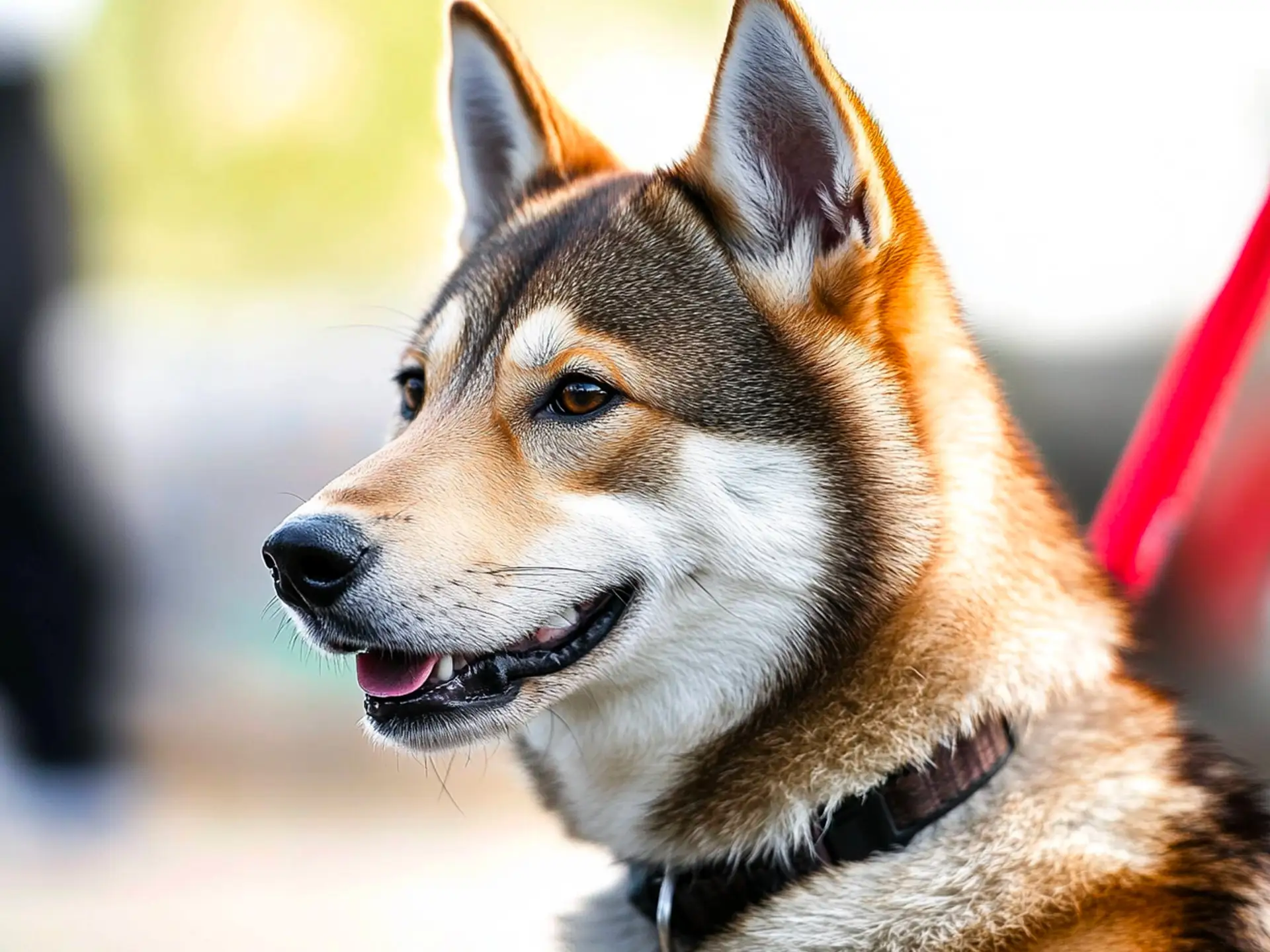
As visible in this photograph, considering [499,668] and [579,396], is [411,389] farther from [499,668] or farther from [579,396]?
[499,668]

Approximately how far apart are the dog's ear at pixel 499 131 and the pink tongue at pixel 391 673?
3.56ft

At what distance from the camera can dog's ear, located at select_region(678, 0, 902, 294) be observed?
1.98 meters

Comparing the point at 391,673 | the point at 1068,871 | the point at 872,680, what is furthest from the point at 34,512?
the point at 1068,871

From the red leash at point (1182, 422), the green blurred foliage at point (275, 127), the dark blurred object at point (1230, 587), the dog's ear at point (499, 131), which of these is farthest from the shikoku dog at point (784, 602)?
the green blurred foliage at point (275, 127)

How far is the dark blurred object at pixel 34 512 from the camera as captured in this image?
657 centimetres

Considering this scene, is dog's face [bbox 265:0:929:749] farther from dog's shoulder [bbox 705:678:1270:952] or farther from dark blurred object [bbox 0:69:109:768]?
dark blurred object [bbox 0:69:109:768]

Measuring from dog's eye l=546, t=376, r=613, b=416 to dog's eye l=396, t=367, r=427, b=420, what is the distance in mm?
430

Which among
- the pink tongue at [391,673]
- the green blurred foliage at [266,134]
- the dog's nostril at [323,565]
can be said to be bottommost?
the green blurred foliage at [266,134]

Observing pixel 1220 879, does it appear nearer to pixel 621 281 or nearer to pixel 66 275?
pixel 621 281

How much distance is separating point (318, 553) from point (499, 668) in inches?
12.8

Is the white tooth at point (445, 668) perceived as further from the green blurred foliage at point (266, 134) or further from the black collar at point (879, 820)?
the green blurred foliage at point (266, 134)

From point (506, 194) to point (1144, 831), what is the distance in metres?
1.76

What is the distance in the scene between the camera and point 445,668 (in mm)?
2082

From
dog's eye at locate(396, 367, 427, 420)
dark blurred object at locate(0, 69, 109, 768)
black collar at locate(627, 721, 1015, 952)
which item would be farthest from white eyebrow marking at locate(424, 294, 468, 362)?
dark blurred object at locate(0, 69, 109, 768)
